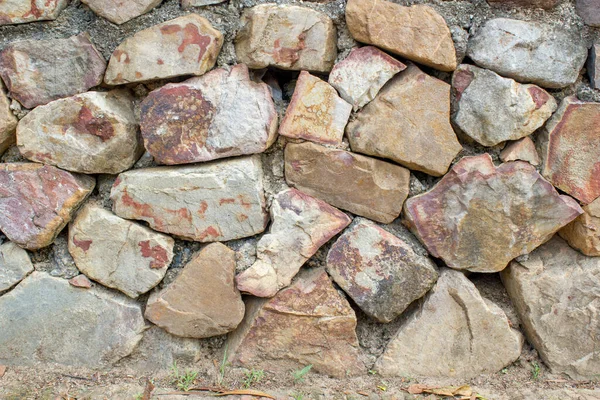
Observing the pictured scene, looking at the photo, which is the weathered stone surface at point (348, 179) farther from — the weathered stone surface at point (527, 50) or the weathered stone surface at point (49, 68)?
the weathered stone surface at point (49, 68)

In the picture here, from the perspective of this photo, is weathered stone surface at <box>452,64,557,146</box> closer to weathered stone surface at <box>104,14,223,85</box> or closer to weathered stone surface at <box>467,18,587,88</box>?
weathered stone surface at <box>467,18,587,88</box>

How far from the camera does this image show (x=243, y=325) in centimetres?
Result: 189

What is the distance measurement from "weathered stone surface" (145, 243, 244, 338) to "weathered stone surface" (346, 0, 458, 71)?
766 millimetres

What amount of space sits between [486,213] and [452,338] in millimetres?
407

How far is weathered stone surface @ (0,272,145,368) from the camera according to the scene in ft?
6.08

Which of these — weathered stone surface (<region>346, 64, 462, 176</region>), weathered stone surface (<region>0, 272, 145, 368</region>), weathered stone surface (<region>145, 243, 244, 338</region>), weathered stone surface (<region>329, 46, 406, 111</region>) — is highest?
weathered stone surface (<region>329, 46, 406, 111</region>)

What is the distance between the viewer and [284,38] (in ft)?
5.72

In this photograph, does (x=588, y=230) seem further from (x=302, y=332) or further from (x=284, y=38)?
(x=284, y=38)

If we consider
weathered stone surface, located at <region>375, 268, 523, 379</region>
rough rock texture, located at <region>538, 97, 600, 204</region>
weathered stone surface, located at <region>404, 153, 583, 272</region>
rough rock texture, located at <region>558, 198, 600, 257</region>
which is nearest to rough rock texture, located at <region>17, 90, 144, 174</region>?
weathered stone surface, located at <region>404, 153, 583, 272</region>

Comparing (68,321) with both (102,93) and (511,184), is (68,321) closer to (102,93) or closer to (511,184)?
(102,93)

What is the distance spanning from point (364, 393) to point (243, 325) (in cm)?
42

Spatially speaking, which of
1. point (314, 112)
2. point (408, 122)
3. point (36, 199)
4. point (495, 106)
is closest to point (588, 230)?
point (495, 106)

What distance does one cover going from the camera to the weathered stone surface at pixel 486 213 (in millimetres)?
1801

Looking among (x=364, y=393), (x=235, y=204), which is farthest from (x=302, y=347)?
(x=235, y=204)
